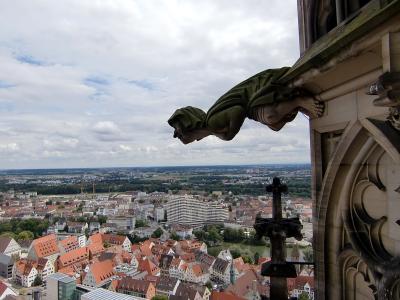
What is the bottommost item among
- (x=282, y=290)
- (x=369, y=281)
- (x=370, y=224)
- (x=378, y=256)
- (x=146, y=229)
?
(x=146, y=229)

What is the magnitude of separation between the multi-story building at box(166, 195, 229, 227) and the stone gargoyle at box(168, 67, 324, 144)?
64.5m

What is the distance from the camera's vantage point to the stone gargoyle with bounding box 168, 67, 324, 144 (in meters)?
1.72

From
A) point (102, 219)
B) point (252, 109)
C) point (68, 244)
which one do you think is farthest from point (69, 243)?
point (252, 109)

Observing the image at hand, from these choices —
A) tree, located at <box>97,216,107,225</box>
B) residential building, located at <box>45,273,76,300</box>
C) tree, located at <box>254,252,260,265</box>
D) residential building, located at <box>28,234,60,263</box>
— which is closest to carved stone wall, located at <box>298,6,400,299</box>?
residential building, located at <box>45,273,76,300</box>

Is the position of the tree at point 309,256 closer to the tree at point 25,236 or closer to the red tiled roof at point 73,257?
the red tiled roof at point 73,257

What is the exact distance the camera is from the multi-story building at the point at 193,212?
219 feet

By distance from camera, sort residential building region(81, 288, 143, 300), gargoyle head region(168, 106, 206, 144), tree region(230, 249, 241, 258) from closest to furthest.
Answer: gargoyle head region(168, 106, 206, 144), residential building region(81, 288, 143, 300), tree region(230, 249, 241, 258)

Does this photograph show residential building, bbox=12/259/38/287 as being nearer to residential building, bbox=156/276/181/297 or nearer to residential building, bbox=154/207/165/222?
residential building, bbox=156/276/181/297

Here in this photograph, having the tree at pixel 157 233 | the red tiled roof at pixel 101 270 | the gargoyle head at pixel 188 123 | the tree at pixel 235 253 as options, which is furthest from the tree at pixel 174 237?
the gargoyle head at pixel 188 123

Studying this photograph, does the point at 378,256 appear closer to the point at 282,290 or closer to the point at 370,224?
the point at 370,224

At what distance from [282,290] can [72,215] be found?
73.5m

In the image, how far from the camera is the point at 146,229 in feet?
194

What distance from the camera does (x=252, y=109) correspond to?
1804mm

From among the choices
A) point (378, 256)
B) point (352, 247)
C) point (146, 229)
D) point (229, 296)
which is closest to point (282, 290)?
point (352, 247)
